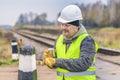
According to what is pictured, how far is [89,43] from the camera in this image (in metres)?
4.73

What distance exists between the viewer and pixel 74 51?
4719mm

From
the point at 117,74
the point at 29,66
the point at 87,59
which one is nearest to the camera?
the point at 87,59

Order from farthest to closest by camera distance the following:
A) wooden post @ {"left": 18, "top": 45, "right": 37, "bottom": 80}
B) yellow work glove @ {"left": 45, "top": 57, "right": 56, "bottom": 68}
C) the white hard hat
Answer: wooden post @ {"left": 18, "top": 45, "right": 37, "bottom": 80} < the white hard hat < yellow work glove @ {"left": 45, "top": 57, "right": 56, "bottom": 68}

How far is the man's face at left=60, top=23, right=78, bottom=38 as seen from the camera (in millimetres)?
4660

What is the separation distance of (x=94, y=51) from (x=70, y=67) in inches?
11.5

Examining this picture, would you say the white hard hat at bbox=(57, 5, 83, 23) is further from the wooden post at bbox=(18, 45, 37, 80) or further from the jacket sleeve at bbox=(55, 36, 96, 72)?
the wooden post at bbox=(18, 45, 37, 80)

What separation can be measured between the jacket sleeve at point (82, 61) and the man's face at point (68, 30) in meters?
0.17

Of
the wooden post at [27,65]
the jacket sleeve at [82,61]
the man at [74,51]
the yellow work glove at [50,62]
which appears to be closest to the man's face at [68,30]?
the man at [74,51]

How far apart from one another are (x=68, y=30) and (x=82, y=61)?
1.08 ft

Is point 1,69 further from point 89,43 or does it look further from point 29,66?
point 89,43

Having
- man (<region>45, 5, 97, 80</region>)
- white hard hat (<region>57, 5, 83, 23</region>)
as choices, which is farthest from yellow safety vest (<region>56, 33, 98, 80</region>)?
white hard hat (<region>57, 5, 83, 23</region>)

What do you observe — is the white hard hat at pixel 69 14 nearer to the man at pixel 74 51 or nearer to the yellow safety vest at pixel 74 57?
the man at pixel 74 51

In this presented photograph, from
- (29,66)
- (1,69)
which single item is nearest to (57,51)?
(29,66)

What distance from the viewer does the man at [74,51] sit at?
4.61 meters
